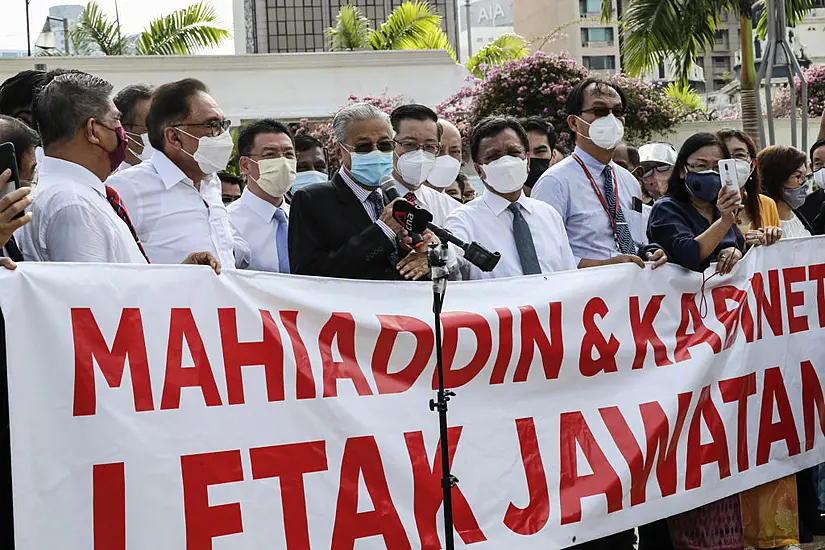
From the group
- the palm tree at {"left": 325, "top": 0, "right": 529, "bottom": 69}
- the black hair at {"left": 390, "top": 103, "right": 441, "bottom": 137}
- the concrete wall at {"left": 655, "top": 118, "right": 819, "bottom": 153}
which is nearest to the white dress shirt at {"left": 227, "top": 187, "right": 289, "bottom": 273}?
the black hair at {"left": 390, "top": 103, "right": 441, "bottom": 137}

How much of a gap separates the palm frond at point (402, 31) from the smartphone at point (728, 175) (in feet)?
78.3

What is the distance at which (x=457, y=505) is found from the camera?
452cm

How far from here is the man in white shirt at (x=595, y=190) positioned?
5730 millimetres

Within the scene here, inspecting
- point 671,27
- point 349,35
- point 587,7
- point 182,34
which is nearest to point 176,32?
point 182,34

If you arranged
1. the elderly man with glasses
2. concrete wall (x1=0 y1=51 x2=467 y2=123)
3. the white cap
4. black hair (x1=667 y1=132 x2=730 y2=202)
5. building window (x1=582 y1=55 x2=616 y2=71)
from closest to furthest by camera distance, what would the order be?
the elderly man with glasses, black hair (x1=667 y1=132 x2=730 y2=202), the white cap, concrete wall (x1=0 y1=51 x2=467 y2=123), building window (x1=582 y1=55 x2=616 y2=71)

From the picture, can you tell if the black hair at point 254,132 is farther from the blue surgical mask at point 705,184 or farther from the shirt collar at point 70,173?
the blue surgical mask at point 705,184

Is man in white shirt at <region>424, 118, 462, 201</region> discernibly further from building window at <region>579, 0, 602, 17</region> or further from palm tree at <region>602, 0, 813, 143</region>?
building window at <region>579, 0, 602, 17</region>

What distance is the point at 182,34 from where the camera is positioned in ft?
84.6

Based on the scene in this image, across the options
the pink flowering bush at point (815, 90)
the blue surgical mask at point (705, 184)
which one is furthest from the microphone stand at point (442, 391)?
the pink flowering bush at point (815, 90)

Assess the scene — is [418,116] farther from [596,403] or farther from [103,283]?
[103,283]

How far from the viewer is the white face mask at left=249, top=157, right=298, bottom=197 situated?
19.1 feet

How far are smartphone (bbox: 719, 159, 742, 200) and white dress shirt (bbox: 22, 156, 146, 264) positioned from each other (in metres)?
2.60

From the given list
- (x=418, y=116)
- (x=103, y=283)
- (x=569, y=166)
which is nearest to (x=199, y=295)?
(x=103, y=283)

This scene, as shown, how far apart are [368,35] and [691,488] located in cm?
2589
